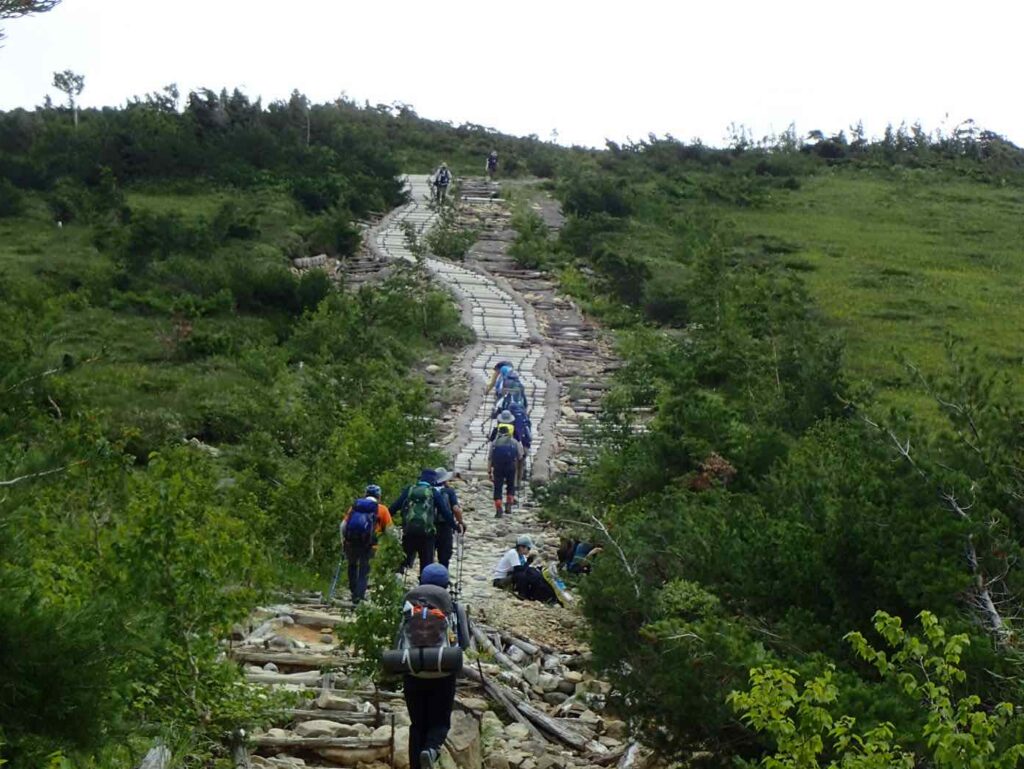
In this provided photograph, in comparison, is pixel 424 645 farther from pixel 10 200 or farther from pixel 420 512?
pixel 10 200

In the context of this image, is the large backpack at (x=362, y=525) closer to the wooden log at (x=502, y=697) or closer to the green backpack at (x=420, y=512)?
the green backpack at (x=420, y=512)

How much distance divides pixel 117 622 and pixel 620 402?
17099 millimetres

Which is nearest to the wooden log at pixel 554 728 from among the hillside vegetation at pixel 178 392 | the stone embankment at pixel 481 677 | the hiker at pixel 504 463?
the stone embankment at pixel 481 677

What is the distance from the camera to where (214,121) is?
168 feet

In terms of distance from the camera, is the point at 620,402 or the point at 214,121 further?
the point at 214,121

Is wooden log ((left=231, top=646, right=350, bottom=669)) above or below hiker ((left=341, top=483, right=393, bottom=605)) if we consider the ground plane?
below

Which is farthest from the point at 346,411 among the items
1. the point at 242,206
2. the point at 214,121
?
the point at 214,121

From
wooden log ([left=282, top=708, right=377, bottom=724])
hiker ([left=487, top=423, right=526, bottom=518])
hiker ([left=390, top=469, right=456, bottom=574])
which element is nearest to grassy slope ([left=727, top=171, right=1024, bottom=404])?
hiker ([left=487, top=423, right=526, bottom=518])

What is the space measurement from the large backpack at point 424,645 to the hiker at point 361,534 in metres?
3.76

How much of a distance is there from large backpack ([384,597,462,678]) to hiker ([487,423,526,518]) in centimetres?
926

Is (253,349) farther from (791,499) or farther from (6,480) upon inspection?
(6,480)

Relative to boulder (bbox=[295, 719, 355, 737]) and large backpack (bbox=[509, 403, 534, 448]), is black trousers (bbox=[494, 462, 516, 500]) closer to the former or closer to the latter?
large backpack (bbox=[509, 403, 534, 448])

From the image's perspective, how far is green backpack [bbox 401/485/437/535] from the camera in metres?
13.5

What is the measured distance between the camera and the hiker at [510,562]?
1547 cm
